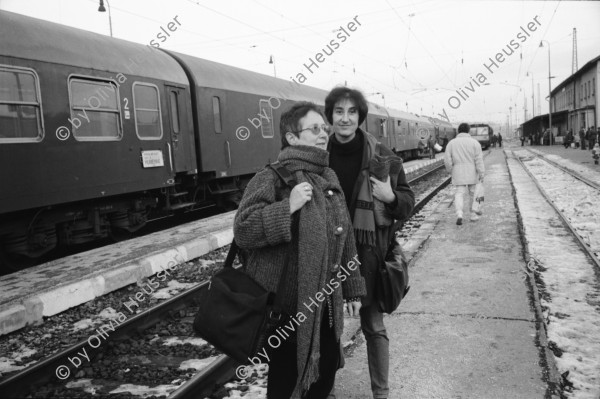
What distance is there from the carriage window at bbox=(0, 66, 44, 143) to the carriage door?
9.49ft

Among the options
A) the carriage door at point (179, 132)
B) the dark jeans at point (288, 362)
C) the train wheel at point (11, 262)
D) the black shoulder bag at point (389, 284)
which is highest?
the carriage door at point (179, 132)

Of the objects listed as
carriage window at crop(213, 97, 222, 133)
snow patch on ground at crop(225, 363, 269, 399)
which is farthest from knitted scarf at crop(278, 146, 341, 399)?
carriage window at crop(213, 97, 222, 133)

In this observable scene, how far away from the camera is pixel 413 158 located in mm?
39031

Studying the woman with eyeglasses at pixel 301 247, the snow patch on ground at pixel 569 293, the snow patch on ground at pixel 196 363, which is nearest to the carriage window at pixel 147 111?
the snow patch on ground at pixel 196 363

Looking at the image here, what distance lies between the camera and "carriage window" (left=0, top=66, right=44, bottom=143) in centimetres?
639

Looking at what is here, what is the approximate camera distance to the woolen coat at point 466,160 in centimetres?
896

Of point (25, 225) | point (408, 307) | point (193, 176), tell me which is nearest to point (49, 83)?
point (25, 225)

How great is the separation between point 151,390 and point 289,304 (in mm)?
1714

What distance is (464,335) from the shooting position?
3.96m

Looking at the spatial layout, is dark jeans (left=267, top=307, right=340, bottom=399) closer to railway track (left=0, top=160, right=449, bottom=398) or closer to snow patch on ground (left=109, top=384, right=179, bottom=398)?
railway track (left=0, top=160, right=449, bottom=398)

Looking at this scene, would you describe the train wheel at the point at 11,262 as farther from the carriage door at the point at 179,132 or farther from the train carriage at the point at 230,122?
the train carriage at the point at 230,122

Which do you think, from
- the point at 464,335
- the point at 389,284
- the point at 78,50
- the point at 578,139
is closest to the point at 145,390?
the point at 389,284

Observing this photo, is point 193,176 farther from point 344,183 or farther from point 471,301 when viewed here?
point 344,183

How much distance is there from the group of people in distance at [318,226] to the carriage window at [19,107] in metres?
5.41
